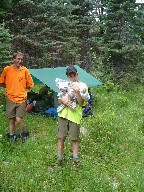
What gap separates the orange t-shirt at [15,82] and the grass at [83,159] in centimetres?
99

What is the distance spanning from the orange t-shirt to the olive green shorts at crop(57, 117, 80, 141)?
1.54 metres

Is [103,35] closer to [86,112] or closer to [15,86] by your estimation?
[86,112]

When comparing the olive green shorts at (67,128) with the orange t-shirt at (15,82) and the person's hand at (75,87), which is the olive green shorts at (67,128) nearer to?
the person's hand at (75,87)

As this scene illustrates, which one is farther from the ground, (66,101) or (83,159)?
(66,101)

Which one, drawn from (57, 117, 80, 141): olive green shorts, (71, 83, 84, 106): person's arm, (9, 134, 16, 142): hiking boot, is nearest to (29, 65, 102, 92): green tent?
(9, 134, 16, 142): hiking boot

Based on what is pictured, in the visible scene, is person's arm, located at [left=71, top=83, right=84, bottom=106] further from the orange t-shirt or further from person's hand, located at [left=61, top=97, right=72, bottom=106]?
the orange t-shirt

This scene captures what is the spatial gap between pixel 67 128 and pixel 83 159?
A: 85cm

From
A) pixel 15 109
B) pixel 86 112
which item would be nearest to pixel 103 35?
pixel 86 112

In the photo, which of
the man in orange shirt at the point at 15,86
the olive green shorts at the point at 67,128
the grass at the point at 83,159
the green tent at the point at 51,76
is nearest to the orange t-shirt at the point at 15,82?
the man in orange shirt at the point at 15,86

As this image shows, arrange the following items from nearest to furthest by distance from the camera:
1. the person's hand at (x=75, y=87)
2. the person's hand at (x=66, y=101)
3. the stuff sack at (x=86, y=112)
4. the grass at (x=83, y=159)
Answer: the grass at (x=83, y=159), the person's hand at (x=75, y=87), the person's hand at (x=66, y=101), the stuff sack at (x=86, y=112)

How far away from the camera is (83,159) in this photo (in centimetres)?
669

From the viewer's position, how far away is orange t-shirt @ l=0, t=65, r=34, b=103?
7285 mm

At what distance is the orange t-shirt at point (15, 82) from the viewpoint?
7.29 metres

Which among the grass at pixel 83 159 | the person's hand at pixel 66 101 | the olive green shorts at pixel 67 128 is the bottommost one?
the grass at pixel 83 159
